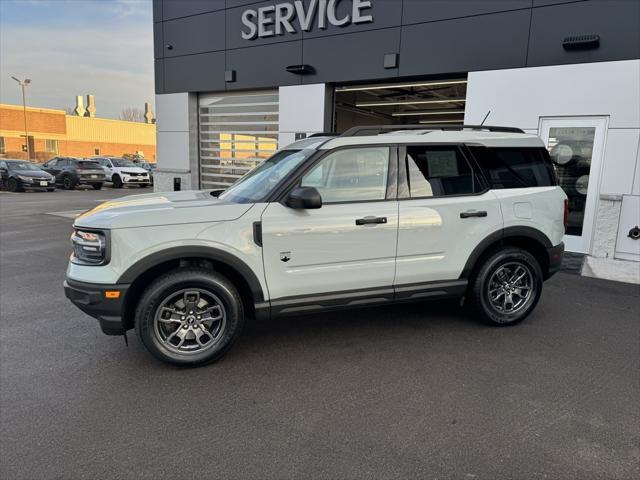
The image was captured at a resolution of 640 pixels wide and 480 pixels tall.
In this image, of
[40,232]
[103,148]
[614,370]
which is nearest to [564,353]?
[614,370]

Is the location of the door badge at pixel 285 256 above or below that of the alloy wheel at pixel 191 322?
above

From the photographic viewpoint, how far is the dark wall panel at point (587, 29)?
7.41 m

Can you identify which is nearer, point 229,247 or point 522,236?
point 229,247

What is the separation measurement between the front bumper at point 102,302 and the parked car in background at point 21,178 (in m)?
21.8

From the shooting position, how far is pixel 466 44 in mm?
8891

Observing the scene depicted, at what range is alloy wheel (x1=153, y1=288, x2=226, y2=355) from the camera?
3.72m

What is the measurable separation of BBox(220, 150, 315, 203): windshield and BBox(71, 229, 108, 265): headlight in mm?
1118

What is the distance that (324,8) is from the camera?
1028cm

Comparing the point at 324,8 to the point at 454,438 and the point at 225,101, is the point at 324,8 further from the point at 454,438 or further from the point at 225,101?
the point at 454,438

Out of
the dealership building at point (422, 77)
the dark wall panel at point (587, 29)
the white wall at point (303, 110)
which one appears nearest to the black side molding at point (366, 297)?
the dealership building at point (422, 77)

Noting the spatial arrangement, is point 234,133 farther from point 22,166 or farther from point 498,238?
point 22,166

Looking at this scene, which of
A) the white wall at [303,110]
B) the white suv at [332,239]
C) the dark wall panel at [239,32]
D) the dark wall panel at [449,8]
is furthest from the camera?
the dark wall panel at [239,32]

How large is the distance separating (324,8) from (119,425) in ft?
31.9

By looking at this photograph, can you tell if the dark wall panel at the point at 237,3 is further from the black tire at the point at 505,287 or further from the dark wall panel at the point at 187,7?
the black tire at the point at 505,287
